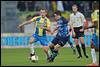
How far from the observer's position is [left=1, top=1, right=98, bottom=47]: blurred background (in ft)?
107

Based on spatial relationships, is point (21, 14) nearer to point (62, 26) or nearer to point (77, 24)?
point (77, 24)

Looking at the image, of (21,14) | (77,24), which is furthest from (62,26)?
(21,14)

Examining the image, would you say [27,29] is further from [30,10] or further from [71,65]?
[71,65]

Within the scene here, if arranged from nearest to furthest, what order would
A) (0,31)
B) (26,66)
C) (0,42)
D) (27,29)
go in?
(26,66)
(0,42)
(0,31)
(27,29)

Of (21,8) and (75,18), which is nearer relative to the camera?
(75,18)

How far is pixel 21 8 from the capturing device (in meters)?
37.8

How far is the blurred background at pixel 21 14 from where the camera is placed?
32688 millimetres

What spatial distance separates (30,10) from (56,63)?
16.9 meters

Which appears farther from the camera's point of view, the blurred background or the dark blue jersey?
the blurred background

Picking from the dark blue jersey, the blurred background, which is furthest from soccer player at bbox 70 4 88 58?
the blurred background

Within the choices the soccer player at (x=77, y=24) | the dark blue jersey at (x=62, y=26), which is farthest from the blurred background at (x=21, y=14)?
the dark blue jersey at (x=62, y=26)

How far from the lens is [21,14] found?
37.2 metres

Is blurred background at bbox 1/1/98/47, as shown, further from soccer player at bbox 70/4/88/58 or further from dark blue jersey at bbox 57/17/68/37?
dark blue jersey at bbox 57/17/68/37

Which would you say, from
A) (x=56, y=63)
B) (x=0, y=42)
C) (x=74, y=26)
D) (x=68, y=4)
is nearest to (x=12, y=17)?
(x=68, y=4)
